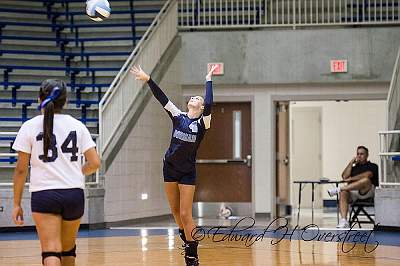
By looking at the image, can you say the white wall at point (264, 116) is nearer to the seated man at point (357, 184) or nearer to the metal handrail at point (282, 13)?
the metal handrail at point (282, 13)

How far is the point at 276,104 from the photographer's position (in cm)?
1650

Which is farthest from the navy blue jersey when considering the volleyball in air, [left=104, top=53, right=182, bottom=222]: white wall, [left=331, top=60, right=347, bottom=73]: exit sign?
[left=331, top=60, right=347, bottom=73]: exit sign

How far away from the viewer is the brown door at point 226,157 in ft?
54.5

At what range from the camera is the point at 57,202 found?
510 centimetres

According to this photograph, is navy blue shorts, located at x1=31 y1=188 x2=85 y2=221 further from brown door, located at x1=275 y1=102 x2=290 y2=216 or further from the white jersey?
brown door, located at x1=275 y1=102 x2=290 y2=216

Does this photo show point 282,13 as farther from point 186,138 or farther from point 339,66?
point 186,138

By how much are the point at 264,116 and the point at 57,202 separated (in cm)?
1155

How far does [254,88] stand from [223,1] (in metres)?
2.26

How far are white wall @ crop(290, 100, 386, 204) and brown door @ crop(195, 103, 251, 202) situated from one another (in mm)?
4257

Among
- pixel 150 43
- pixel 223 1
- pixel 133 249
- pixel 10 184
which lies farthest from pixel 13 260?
pixel 223 1

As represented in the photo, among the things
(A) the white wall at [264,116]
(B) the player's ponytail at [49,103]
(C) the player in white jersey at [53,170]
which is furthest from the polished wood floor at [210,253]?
(A) the white wall at [264,116]

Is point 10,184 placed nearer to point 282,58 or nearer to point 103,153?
point 103,153

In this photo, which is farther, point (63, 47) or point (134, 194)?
point (63, 47)
